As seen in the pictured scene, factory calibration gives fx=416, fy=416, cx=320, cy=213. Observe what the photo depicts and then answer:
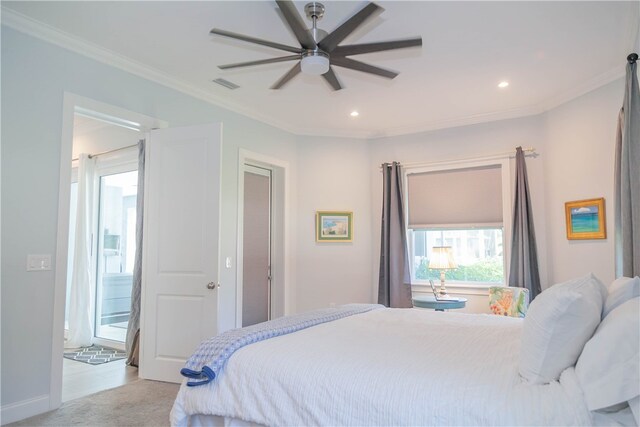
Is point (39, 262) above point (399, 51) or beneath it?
beneath

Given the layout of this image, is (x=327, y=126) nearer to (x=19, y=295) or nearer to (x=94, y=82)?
(x=94, y=82)

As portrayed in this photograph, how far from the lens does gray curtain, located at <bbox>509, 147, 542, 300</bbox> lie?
4.64 meters

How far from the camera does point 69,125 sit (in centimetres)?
327

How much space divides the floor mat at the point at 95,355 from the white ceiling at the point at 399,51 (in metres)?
3.05

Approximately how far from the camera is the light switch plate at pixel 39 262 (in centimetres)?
298

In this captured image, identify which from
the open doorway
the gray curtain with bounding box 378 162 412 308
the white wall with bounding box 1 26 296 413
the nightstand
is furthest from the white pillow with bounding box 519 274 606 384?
the open doorway

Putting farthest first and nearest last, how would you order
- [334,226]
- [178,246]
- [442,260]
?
[334,226]
[442,260]
[178,246]

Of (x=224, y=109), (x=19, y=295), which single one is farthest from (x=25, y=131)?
(x=224, y=109)

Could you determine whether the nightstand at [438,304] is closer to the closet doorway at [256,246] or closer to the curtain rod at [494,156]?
the curtain rod at [494,156]

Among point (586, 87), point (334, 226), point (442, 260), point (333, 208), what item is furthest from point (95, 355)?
point (586, 87)

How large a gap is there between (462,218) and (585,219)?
1.36 meters

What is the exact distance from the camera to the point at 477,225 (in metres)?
5.11

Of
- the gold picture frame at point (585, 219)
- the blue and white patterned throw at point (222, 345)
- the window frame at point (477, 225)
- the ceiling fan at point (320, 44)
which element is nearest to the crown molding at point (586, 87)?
the window frame at point (477, 225)

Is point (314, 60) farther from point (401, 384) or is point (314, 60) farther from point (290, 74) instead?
Result: point (401, 384)
